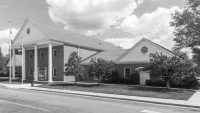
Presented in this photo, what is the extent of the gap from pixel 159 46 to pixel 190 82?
6.08 m

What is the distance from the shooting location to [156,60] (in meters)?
18.1

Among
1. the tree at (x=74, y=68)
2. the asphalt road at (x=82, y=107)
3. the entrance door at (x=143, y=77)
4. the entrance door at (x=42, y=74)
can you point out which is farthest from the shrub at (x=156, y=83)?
the entrance door at (x=42, y=74)

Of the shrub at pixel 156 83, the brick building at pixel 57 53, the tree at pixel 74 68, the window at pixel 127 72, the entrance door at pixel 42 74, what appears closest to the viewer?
the shrub at pixel 156 83

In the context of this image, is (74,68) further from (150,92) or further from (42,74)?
(42,74)

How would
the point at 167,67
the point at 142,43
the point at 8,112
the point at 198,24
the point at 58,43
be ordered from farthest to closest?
1. the point at 58,43
2. the point at 142,43
3. the point at 198,24
4. the point at 167,67
5. the point at 8,112

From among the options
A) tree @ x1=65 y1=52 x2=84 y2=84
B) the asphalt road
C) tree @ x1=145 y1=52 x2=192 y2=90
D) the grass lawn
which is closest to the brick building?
tree @ x1=145 y1=52 x2=192 y2=90

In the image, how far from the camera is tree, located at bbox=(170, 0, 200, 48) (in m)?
21.8

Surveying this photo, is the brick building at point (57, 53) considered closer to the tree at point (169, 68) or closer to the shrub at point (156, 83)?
the shrub at point (156, 83)

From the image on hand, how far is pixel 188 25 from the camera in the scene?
22.0 meters

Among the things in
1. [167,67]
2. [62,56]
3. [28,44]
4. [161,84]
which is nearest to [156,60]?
[167,67]

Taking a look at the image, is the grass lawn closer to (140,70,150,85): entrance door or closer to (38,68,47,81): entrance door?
(140,70,150,85): entrance door

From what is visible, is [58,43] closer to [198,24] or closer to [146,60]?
[146,60]

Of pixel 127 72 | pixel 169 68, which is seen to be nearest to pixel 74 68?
pixel 127 72

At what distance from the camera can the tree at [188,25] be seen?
2180 centimetres
